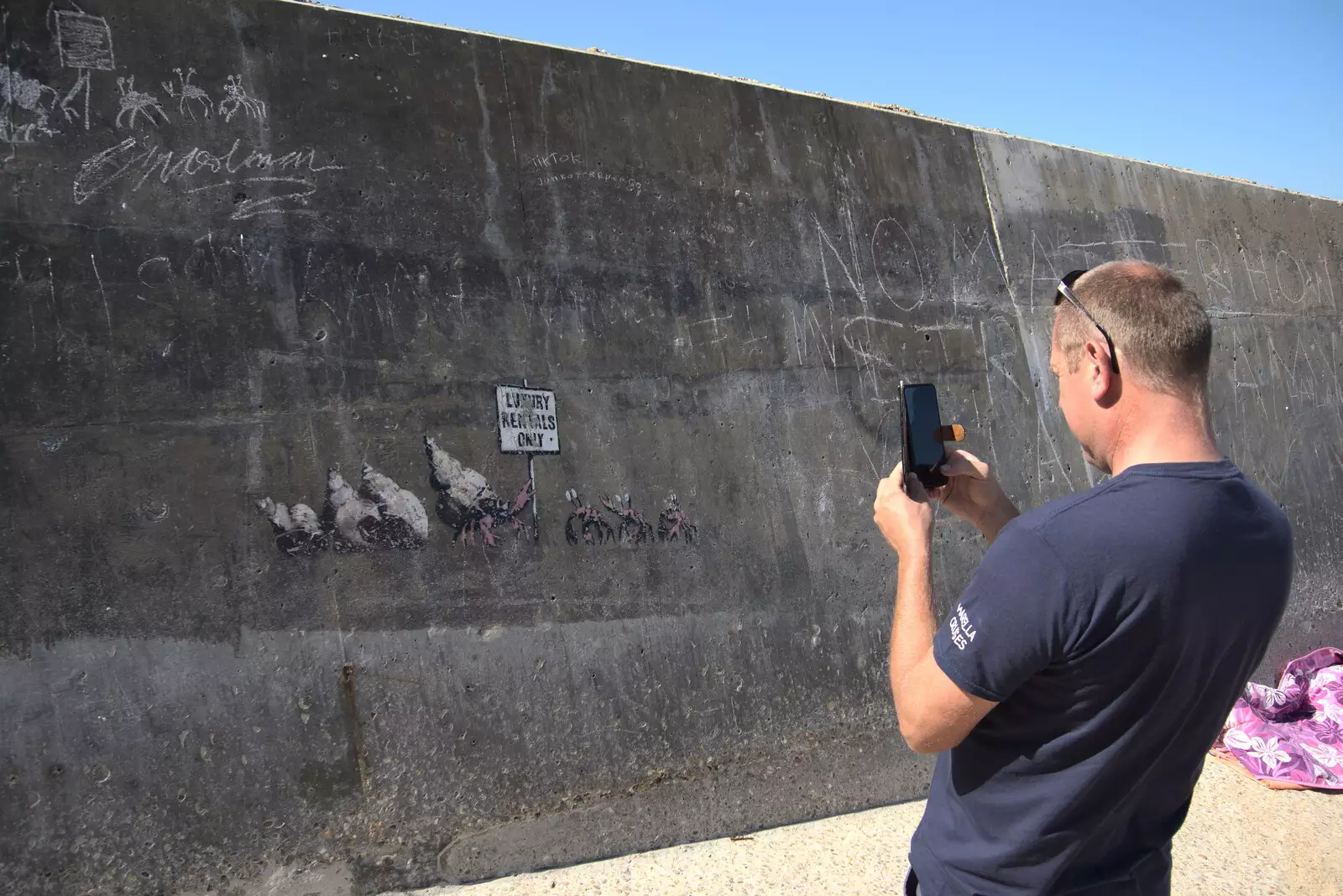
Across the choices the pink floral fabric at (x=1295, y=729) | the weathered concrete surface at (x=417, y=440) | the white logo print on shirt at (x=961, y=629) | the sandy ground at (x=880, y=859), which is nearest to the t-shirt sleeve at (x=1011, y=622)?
the white logo print on shirt at (x=961, y=629)

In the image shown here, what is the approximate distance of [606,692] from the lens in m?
3.98

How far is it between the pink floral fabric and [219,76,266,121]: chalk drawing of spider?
5242 mm

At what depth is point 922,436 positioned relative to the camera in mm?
2221

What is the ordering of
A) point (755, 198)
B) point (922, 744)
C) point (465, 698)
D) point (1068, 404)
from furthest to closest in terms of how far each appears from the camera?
point (755, 198), point (465, 698), point (1068, 404), point (922, 744)

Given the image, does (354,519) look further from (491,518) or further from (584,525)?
(584,525)

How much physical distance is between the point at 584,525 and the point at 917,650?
243cm

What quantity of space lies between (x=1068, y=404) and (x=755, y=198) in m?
3.29

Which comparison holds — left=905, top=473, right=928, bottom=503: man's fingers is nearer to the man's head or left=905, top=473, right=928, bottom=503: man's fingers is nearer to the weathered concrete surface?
the man's head

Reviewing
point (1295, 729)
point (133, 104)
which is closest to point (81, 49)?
point (133, 104)

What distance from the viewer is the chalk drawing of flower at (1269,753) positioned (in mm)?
5286

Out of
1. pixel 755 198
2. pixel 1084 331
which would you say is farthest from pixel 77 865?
pixel 755 198

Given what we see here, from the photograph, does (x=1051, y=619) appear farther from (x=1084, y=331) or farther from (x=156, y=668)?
(x=156, y=668)

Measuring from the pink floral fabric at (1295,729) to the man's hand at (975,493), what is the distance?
3559 millimetres

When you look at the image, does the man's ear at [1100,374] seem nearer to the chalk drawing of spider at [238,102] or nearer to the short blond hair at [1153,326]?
the short blond hair at [1153,326]
